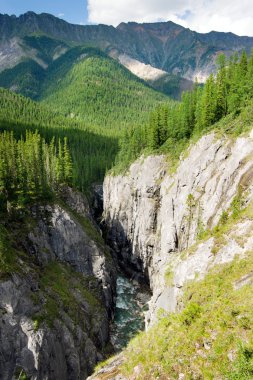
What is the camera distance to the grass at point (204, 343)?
55.7 feet

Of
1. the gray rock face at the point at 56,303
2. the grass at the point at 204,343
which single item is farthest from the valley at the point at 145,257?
the gray rock face at the point at 56,303

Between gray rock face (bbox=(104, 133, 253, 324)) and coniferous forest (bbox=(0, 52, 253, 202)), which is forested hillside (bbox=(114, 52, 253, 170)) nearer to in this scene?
coniferous forest (bbox=(0, 52, 253, 202))

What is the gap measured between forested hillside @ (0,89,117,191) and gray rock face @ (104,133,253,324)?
108 feet

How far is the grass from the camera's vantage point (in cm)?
1698

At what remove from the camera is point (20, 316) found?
140ft

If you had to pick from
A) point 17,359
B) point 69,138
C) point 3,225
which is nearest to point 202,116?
point 3,225

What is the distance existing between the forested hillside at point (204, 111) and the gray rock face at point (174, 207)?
5720 mm

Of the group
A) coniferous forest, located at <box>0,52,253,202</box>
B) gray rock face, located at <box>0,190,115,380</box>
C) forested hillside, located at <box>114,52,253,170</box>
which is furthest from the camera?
coniferous forest, located at <box>0,52,253,202</box>

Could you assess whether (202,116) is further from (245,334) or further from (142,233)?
(245,334)

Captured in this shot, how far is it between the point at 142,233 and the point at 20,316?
3826 cm

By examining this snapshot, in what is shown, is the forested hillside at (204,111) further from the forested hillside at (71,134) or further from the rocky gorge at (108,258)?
the forested hillside at (71,134)

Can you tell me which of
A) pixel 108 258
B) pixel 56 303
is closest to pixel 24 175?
pixel 108 258

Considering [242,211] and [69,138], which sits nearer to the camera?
[242,211]

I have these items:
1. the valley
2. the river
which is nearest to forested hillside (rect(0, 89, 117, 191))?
the valley
